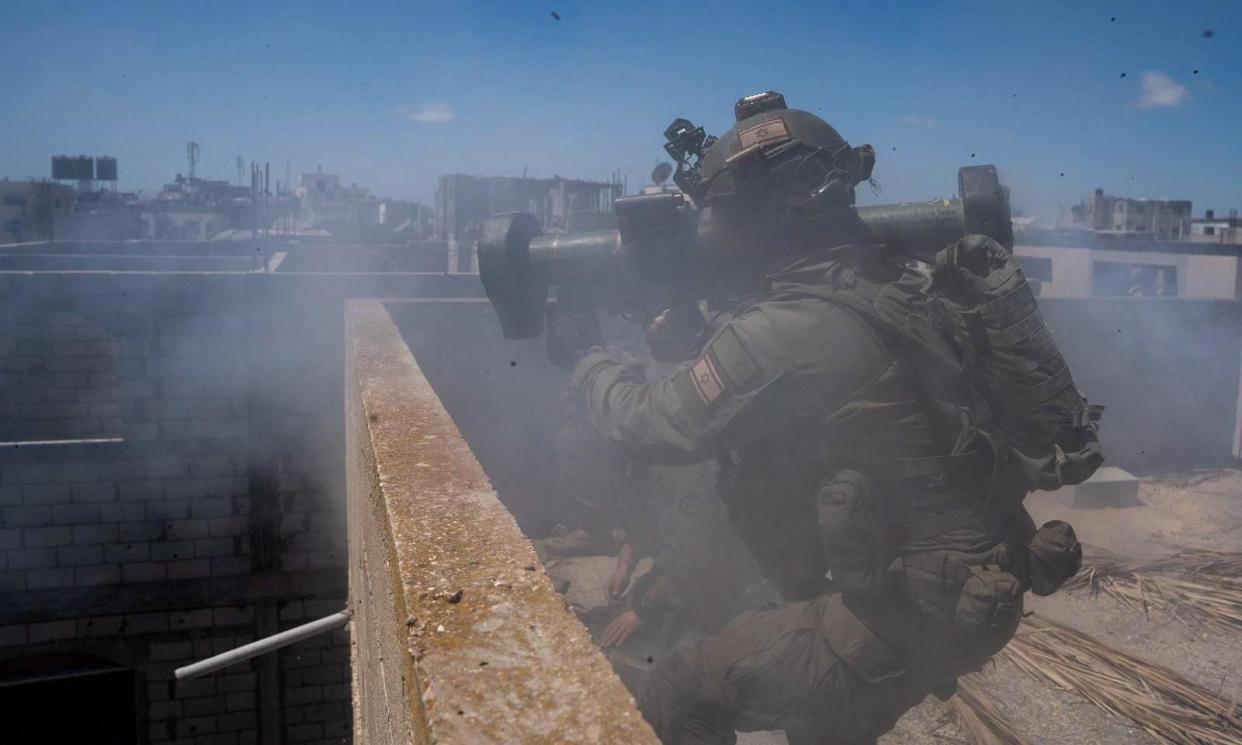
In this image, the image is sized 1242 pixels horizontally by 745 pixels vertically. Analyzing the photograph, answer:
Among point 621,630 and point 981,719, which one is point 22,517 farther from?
point 981,719

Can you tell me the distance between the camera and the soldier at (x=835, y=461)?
7.61 ft

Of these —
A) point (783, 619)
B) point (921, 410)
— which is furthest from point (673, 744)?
point (921, 410)

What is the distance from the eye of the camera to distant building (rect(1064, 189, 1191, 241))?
24844 millimetres

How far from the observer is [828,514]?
7.63 feet

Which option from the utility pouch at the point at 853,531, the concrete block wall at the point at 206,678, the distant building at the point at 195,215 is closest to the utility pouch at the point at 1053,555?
the utility pouch at the point at 853,531

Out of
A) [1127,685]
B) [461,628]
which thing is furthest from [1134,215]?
[461,628]

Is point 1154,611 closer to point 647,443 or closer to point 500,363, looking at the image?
point 500,363

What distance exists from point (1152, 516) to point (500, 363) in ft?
19.8

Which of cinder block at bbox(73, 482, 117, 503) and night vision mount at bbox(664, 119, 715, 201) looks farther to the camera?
cinder block at bbox(73, 482, 117, 503)

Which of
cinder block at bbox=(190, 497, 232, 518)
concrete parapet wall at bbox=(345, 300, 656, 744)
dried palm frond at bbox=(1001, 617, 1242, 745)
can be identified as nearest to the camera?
concrete parapet wall at bbox=(345, 300, 656, 744)

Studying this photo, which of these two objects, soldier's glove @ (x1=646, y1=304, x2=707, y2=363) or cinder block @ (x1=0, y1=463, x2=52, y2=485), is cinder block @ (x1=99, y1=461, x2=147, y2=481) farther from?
soldier's glove @ (x1=646, y1=304, x2=707, y2=363)

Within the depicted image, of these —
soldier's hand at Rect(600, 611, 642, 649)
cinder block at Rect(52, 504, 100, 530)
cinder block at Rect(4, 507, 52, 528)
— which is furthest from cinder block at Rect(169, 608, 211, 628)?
soldier's hand at Rect(600, 611, 642, 649)

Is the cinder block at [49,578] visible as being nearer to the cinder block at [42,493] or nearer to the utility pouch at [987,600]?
the cinder block at [42,493]

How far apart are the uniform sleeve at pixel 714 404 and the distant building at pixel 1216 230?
2270 cm
